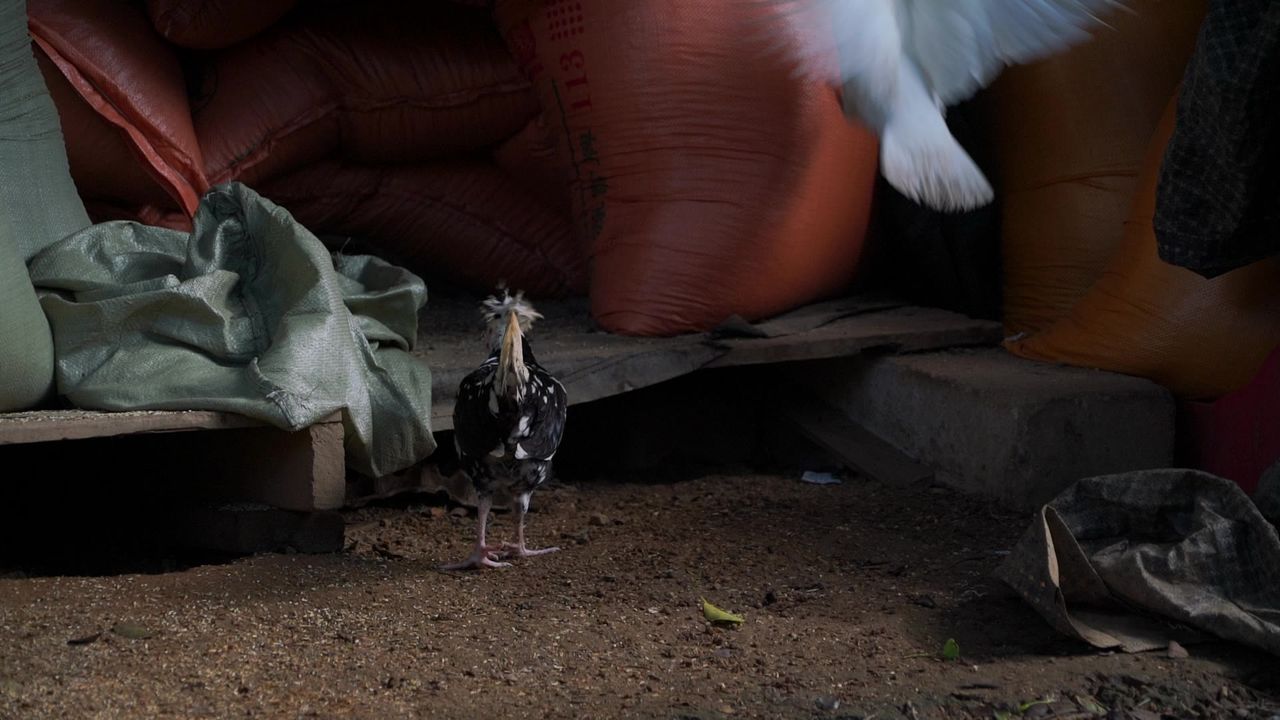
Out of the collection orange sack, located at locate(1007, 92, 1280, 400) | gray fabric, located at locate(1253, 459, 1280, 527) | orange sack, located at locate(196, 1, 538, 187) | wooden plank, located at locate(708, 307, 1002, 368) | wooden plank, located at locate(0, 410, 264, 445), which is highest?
orange sack, located at locate(196, 1, 538, 187)

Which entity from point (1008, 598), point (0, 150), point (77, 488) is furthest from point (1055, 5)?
point (77, 488)

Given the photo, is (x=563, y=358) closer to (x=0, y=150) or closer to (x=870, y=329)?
(x=870, y=329)

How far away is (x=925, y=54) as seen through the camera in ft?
8.60

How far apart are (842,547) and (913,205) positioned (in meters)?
1.31

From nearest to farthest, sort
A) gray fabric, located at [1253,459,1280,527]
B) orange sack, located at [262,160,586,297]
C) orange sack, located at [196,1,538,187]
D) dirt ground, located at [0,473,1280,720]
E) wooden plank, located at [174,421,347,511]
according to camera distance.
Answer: dirt ground, located at [0,473,1280,720] < gray fabric, located at [1253,459,1280,527] < wooden plank, located at [174,421,347,511] < orange sack, located at [196,1,538,187] < orange sack, located at [262,160,586,297]

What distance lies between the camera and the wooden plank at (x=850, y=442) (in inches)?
136

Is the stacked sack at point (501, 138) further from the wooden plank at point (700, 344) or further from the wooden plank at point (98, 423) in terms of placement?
the wooden plank at point (98, 423)

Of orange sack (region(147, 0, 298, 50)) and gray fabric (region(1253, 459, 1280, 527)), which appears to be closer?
gray fabric (region(1253, 459, 1280, 527))

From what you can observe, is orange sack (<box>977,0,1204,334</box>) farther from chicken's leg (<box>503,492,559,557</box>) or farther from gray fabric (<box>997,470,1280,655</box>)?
chicken's leg (<box>503,492,559,557</box>)

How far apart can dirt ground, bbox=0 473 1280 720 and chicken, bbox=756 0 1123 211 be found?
0.84 m

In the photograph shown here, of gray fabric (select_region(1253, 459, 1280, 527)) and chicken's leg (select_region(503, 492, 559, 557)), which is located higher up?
gray fabric (select_region(1253, 459, 1280, 527))

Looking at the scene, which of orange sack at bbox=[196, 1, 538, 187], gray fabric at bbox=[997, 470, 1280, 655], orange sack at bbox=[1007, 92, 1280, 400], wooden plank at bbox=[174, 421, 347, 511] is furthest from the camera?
orange sack at bbox=[196, 1, 538, 187]

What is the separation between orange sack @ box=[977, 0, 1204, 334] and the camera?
3385mm

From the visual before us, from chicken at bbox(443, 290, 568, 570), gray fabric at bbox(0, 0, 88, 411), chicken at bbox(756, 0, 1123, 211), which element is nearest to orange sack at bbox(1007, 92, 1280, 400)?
chicken at bbox(756, 0, 1123, 211)
